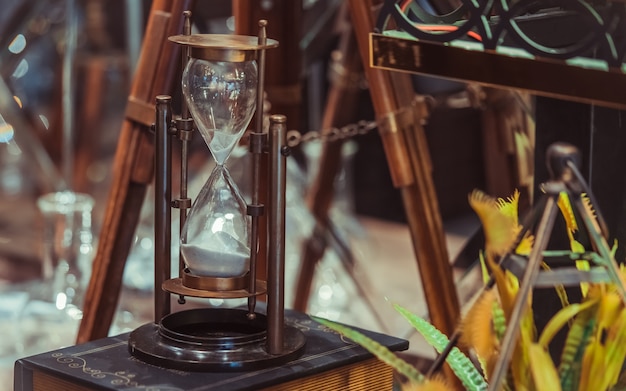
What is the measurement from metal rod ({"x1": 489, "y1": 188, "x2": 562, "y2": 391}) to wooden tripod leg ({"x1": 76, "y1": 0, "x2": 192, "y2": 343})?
771 mm

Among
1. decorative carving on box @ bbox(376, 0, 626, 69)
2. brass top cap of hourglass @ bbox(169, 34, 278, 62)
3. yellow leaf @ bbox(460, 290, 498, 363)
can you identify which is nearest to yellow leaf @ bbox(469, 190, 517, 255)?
yellow leaf @ bbox(460, 290, 498, 363)

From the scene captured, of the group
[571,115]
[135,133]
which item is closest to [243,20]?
[135,133]

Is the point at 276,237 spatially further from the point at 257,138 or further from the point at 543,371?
the point at 543,371

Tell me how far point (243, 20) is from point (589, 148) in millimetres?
657

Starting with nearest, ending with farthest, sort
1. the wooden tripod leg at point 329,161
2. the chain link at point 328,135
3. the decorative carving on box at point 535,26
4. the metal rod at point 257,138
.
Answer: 1. the decorative carving on box at point 535,26
2. the metal rod at point 257,138
3. the chain link at point 328,135
4. the wooden tripod leg at point 329,161

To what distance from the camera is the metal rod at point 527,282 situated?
1.08 metres

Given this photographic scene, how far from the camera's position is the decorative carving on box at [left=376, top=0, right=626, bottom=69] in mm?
1254

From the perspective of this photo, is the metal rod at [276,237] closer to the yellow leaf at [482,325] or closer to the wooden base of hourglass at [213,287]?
the wooden base of hourglass at [213,287]

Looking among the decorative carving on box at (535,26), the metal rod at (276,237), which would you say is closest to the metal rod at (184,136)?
the metal rod at (276,237)

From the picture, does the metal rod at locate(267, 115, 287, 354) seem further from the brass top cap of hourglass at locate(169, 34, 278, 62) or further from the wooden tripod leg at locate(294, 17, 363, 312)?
the wooden tripod leg at locate(294, 17, 363, 312)

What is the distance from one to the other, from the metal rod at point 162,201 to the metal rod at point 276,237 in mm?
146

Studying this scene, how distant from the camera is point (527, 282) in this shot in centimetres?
Answer: 109

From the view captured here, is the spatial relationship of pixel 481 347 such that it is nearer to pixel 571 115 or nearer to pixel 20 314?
pixel 571 115

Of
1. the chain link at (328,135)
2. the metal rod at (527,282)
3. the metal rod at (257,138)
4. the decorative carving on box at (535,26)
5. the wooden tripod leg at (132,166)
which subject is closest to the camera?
the metal rod at (527,282)
